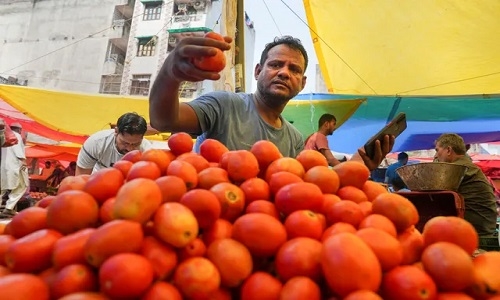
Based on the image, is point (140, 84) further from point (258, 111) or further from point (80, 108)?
point (258, 111)

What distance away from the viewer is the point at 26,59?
83.1 ft

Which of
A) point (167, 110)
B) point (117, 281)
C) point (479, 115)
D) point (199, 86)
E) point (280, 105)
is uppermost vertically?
point (199, 86)

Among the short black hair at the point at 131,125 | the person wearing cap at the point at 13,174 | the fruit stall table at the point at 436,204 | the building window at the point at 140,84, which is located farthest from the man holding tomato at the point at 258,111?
the building window at the point at 140,84

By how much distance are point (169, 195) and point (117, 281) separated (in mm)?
280

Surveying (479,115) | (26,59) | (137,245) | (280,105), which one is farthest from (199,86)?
(137,245)

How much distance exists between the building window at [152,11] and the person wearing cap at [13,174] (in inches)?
793

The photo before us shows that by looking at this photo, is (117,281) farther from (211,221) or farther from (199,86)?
(199,86)

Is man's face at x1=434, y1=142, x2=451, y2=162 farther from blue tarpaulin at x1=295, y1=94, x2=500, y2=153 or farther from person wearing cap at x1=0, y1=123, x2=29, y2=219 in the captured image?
person wearing cap at x1=0, y1=123, x2=29, y2=219

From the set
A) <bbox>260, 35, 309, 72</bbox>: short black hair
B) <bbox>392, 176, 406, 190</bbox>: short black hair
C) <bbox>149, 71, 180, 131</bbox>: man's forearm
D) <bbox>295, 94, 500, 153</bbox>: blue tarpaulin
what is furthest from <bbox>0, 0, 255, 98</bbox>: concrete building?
<bbox>149, 71, 180, 131</bbox>: man's forearm

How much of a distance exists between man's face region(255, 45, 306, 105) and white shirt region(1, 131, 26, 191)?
22.0ft

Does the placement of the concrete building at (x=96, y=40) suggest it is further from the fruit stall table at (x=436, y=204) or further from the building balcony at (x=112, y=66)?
the fruit stall table at (x=436, y=204)

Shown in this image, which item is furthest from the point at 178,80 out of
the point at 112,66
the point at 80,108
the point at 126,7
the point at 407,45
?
the point at 126,7

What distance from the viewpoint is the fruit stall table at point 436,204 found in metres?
2.38

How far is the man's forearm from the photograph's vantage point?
143 centimetres
